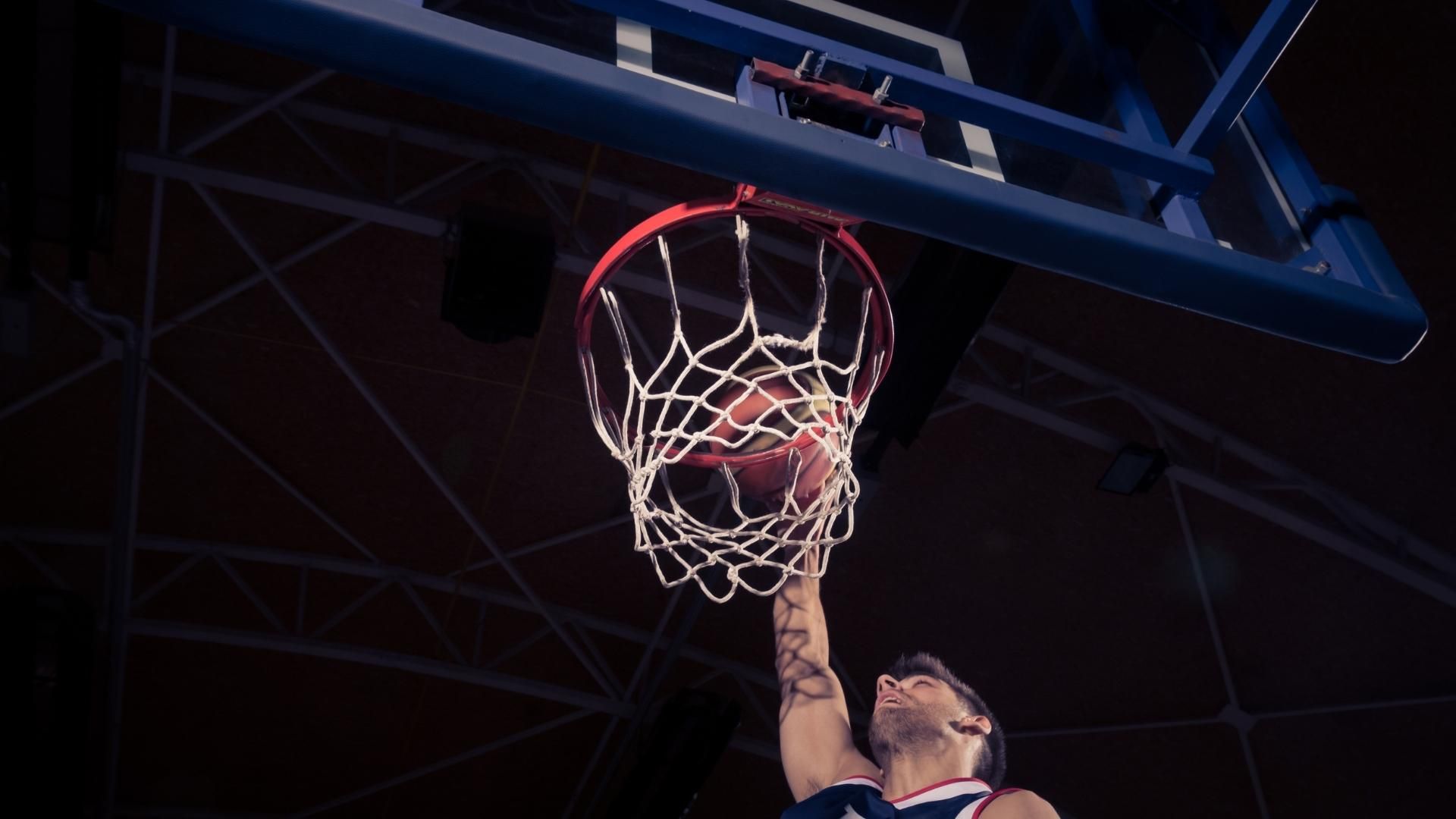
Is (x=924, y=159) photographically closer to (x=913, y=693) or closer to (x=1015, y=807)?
(x=1015, y=807)

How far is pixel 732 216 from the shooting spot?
11.0 ft

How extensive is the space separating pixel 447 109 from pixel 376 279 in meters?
1.03

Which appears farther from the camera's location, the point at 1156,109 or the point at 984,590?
the point at 984,590

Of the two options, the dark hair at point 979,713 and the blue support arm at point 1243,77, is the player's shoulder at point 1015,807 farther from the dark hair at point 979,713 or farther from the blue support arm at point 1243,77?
the blue support arm at point 1243,77

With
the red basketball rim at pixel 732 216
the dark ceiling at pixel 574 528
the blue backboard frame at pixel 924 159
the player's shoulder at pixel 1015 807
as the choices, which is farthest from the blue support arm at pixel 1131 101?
the player's shoulder at pixel 1015 807

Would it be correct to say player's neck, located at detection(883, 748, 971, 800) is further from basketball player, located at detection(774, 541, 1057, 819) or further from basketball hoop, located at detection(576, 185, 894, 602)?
basketball hoop, located at detection(576, 185, 894, 602)

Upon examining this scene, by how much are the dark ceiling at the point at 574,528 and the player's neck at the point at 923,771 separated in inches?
106

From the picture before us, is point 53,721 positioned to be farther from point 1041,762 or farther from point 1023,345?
point 1041,762

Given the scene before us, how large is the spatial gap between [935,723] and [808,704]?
0.40 meters

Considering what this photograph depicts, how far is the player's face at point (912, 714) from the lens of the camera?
3666mm

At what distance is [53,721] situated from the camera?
6223mm

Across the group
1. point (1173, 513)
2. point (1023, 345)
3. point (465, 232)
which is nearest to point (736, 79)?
point (465, 232)

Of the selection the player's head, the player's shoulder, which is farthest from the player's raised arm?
the player's shoulder

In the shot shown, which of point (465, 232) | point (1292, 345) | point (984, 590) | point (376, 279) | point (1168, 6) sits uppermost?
point (1168, 6)
